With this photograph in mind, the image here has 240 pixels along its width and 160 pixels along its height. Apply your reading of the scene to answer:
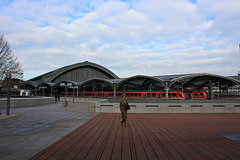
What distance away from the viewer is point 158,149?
514 cm

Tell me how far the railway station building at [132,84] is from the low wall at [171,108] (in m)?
17.8

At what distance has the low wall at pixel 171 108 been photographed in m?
15.9

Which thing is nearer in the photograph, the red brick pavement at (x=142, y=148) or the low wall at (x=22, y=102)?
the red brick pavement at (x=142, y=148)

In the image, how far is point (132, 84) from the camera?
75500mm

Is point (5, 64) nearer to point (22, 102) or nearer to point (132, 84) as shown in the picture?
point (22, 102)

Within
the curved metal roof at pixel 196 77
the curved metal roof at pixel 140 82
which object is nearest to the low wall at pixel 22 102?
the curved metal roof at pixel 196 77

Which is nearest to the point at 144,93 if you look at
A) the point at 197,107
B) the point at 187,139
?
the point at 197,107

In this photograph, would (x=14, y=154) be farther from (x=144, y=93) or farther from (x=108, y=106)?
(x=144, y=93)

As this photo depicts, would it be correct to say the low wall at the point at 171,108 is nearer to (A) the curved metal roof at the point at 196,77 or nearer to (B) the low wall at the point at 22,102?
(B) the low wall at the point at 22,102

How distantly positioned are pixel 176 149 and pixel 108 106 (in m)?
11.1

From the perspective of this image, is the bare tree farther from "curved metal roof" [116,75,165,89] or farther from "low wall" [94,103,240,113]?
"curved metal roof" [116,75,165,89]

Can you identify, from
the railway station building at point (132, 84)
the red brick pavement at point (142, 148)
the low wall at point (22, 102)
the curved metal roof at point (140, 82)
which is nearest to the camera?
the red brick pavement at point (142, 148)

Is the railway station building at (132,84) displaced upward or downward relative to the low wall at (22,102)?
upward

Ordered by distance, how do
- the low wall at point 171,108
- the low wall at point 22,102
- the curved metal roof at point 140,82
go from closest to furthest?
1. the low wall at point 171,108
2. the low wall at point 22,102
3. the curved metal roof at point 140,82
